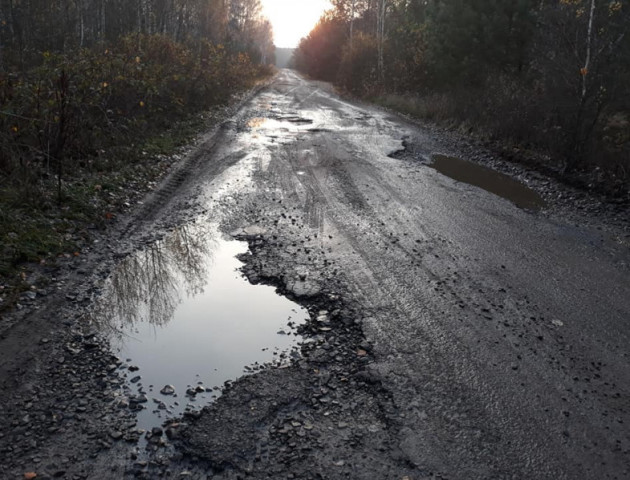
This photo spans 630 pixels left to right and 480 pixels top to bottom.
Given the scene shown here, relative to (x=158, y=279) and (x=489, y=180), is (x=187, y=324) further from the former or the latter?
(x=489, y=180)

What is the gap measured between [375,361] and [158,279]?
2388 mm

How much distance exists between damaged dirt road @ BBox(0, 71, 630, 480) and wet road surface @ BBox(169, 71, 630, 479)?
16mm

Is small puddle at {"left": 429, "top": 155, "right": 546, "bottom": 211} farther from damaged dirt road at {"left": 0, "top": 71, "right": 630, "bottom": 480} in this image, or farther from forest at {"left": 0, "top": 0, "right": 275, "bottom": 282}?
forest at {"left": 0, "top": 0, "right": 275, "bottom": 282}

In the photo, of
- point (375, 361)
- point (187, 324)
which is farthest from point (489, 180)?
point (187, 324)

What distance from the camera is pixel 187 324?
13.4 ft

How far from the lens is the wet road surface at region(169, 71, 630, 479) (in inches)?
111

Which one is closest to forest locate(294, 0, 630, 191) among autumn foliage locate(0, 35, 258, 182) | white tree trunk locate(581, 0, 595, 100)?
white tree trunk locate(581, 0, 595, 100)

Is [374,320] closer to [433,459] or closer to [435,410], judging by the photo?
[435,410]

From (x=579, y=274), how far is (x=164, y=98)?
1117 centimetres

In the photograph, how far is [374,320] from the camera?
408 centimetres

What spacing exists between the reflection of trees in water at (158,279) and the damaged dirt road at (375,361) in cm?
6

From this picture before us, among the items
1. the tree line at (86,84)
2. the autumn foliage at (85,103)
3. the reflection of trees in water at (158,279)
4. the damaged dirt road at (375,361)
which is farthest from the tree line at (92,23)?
the damaged dirt road at (375,361)

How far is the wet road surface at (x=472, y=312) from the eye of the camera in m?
2.83

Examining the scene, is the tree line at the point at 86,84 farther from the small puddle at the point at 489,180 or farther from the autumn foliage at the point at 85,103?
the small puddle at the point at 489,180
